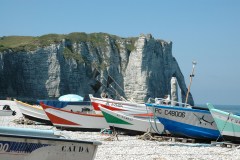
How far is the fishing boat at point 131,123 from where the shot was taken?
23.4 m

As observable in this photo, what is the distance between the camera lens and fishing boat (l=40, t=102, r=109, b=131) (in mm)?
25969

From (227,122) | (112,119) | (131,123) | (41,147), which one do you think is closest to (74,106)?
(112,119)

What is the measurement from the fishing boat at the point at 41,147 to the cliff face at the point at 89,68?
8414cm

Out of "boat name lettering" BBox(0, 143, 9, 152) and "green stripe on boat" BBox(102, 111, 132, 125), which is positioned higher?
"boat name lettering" BBox(0, 143, 9, 152)

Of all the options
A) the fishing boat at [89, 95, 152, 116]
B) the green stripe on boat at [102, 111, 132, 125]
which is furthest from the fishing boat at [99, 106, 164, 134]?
the fishing boat at [89, 95, 152, 116]

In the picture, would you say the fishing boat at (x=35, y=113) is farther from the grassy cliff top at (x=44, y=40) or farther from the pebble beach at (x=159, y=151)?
the grassy cliff top at (x=44, y=40)

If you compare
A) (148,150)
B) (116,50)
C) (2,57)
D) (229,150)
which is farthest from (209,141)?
(116,50)

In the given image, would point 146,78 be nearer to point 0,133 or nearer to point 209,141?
point 209,141

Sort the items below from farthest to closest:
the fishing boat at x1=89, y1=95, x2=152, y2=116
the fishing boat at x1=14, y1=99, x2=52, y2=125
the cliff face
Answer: the cliff face → the fishing boat at x1=14, y1=99, x2=52, y2=125 → the fishing boat at x1=89, y1=95, x2=152, y2=116

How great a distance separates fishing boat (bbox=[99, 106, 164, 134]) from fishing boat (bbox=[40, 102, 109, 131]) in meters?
1.73

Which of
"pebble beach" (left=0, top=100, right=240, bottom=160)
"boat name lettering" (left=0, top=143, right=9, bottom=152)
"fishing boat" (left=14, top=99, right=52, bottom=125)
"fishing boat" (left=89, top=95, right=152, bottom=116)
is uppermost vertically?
"boat name lettering" (left=0, top=143, right=9, bottom=152)

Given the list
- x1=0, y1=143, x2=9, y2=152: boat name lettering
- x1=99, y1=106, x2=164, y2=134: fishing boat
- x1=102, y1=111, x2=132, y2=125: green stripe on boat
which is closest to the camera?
x1=0, y1=143, x2=9, y2=152: boat name lettering

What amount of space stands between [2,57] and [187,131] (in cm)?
8355

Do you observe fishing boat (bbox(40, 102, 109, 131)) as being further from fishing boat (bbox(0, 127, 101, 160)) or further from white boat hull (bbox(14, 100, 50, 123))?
fishing boat (bbox(0, 127, 101, 160))
